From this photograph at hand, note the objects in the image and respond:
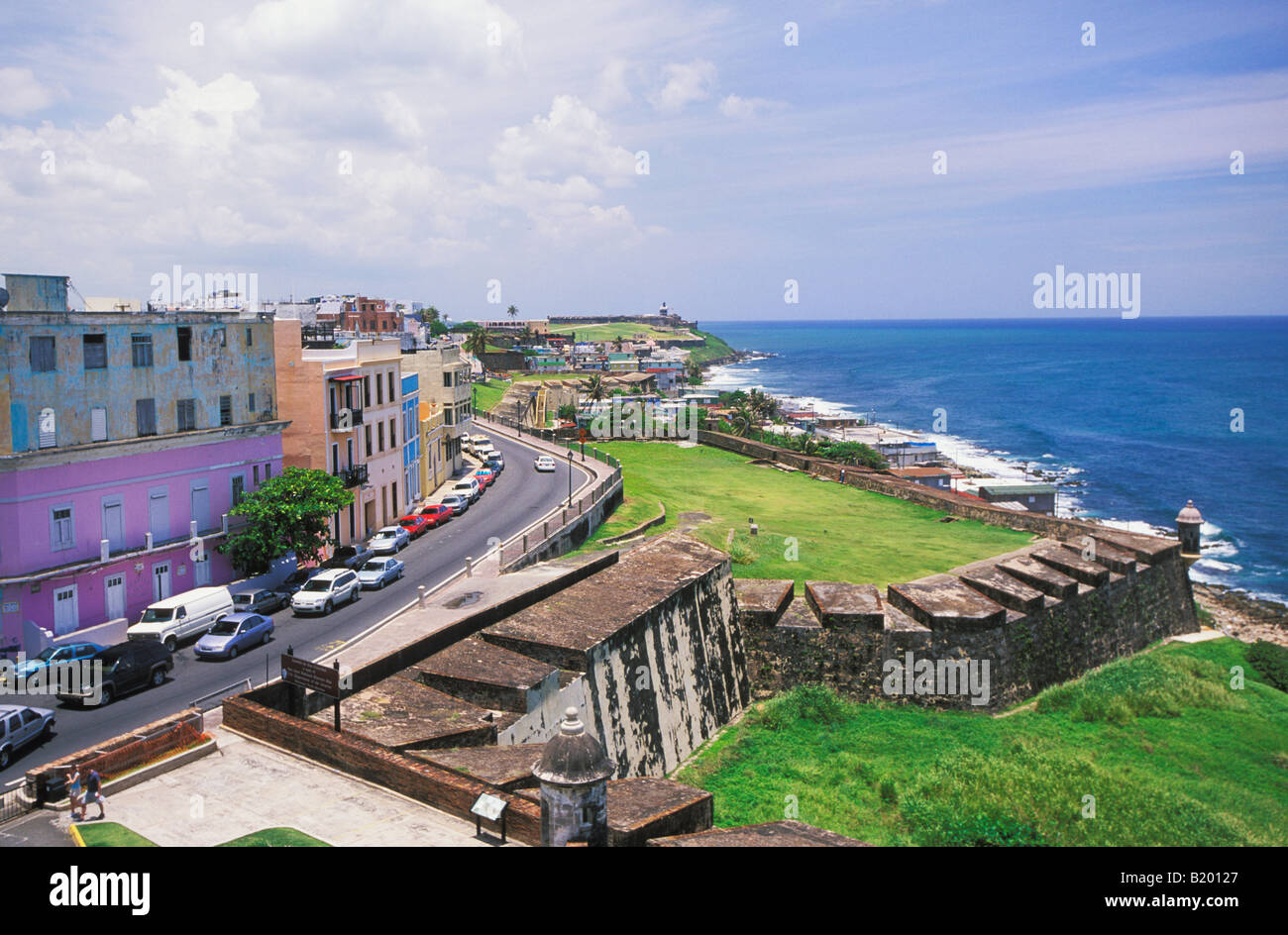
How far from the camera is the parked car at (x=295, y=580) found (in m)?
34.8

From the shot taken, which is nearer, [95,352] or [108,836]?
[108,836]

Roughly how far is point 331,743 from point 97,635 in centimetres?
1645

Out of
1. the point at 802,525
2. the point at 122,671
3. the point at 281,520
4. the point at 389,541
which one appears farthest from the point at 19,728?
the point at 802,525

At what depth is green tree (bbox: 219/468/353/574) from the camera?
117 feet

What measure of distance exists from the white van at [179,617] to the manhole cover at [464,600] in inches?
296

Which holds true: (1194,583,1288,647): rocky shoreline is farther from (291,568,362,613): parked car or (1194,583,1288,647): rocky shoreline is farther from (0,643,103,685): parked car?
(0,643,103,685): parked car

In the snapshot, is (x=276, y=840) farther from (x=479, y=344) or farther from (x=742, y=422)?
(x=479, y=344)

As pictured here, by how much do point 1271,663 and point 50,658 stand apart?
4032cm

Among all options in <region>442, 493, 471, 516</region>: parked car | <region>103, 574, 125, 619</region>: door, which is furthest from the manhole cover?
→ <region>442, 493, 471, 516</region>: parked car

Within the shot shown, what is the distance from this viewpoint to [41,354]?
30797 mm

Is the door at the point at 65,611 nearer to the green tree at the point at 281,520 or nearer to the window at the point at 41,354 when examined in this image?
the green tree at the point at 281,520
